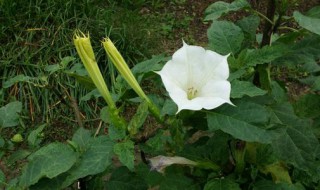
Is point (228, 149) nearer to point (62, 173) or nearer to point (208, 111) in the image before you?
point (208, 111)

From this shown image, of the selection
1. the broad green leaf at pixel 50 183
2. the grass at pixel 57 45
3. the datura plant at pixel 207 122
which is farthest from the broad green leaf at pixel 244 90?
the grass at pixel 57 45

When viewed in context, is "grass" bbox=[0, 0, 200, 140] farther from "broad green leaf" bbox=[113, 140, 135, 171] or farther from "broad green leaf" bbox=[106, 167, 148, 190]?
"broad green leaf" bbox=[113, 140, 135, 171]

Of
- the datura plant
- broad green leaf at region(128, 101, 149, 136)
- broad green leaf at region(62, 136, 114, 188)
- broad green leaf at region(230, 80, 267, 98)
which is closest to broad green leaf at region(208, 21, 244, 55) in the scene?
the datura plant

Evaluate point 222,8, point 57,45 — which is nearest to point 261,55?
point 222,8

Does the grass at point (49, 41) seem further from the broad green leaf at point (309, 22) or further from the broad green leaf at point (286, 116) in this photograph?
the broad green leaf at point (309, 22)

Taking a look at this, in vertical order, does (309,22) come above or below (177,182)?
above

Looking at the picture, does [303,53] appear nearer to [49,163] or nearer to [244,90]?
[244,90]

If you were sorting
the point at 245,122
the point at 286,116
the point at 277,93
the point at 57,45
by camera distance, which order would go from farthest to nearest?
the point at 57,45, the point at 277,93, the point at 286,116, the point at 245,122
